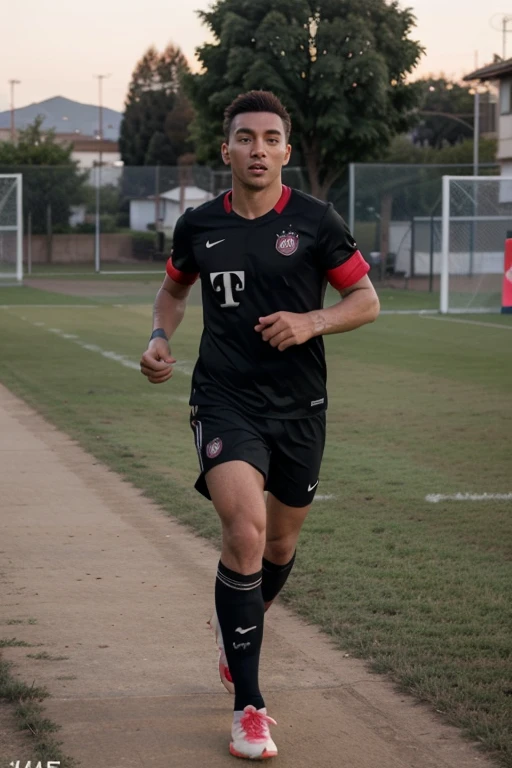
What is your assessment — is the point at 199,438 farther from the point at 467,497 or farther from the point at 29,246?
the point at 29,246

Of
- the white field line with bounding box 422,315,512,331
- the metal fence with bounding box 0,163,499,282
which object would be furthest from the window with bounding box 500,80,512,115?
the white field line with bounding box 422,315,512,331

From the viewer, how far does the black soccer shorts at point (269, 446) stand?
4.42 meters

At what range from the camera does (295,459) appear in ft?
15.0

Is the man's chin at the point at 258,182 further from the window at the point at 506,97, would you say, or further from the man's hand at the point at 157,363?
the window at the point at 506,97

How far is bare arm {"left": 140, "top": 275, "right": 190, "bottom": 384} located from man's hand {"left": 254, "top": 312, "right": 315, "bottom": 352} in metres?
0.51

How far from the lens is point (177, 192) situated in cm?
4909

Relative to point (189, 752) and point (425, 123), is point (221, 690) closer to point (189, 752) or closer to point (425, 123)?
point (189, 752)

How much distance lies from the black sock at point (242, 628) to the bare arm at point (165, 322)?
2.60ft

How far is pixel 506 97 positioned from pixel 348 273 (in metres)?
53.6

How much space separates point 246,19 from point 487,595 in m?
45.4

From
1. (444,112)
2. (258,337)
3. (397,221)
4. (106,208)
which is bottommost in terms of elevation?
(258,337)

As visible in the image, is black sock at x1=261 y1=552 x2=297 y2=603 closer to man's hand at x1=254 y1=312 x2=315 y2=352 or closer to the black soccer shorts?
the black soccer shorts

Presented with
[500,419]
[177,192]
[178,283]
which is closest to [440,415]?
[500,419]

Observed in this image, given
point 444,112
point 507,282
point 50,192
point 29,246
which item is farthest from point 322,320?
point 444,112
